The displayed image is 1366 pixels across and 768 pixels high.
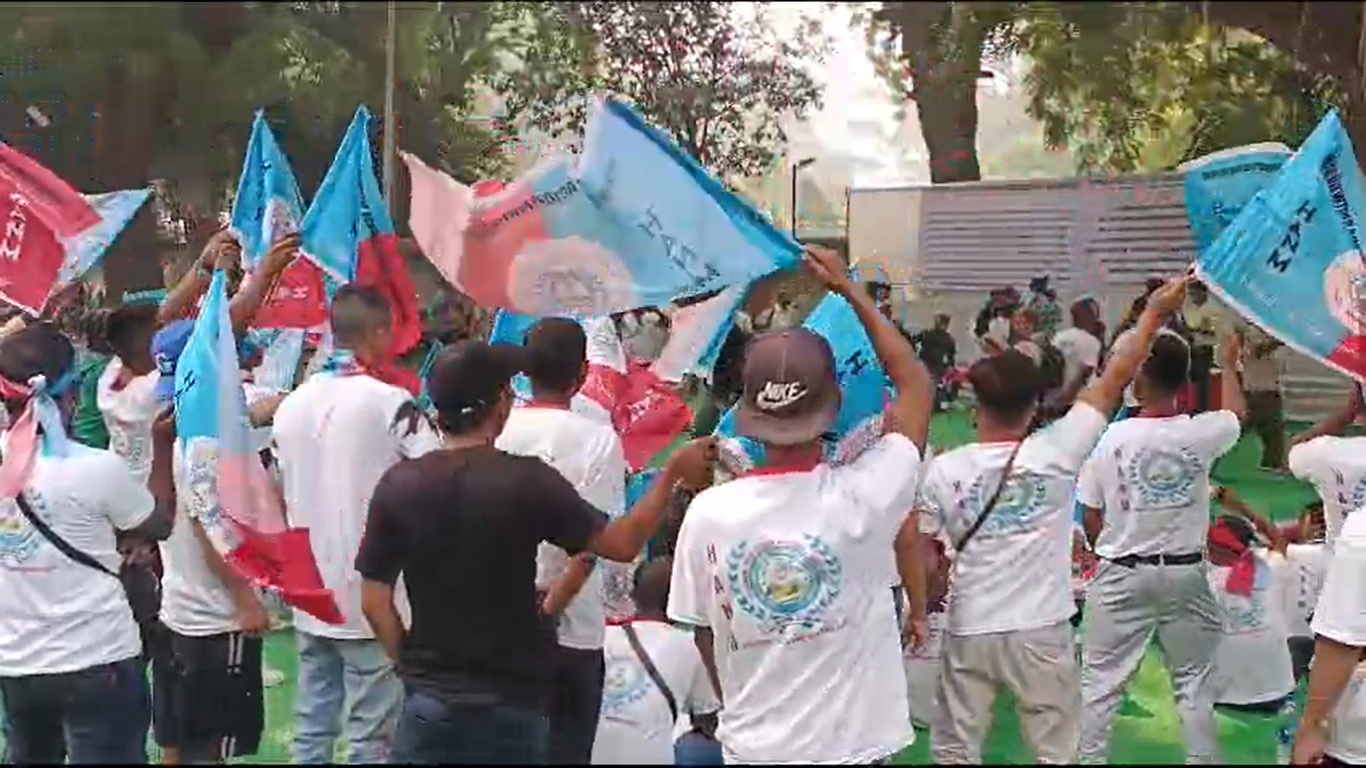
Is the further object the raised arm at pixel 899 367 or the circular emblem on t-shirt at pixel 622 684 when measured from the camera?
the circular emblem on t-shirt at pixel 622 684

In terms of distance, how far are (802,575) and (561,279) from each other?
1.20 meters

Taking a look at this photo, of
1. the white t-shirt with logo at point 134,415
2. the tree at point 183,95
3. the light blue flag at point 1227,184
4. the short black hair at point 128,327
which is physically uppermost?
the tree at point 183,95

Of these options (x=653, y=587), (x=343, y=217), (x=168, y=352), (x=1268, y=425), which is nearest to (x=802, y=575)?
(x=653, y=587)

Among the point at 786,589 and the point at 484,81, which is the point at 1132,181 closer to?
the point at 484,81

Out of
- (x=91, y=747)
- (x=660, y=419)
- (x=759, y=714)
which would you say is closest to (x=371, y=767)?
(x=91, y=747)

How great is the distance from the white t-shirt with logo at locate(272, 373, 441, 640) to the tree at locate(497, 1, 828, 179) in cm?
646

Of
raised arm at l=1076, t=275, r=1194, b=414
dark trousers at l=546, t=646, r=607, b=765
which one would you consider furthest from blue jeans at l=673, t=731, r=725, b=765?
raised arm at l=1076, t=275, r=1194, b=414

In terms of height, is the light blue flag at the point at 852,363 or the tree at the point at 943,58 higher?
the tree at the point at 943,58

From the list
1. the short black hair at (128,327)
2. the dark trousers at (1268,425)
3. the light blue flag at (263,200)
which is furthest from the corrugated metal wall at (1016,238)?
the short black hair at (128,327)

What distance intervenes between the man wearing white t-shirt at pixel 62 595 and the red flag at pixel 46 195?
134cm

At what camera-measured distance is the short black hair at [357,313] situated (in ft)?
11.3

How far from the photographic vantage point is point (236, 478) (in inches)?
136

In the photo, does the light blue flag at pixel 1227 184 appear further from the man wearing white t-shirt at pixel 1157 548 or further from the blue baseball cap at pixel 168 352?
the blue baseball cap at pixel 168 352

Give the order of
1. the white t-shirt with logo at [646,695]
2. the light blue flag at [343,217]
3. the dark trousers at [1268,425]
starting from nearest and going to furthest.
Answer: the white t-shirt with logo at [646,695], the light blue flag at [343,217], the dark trousers at [1268,425]
